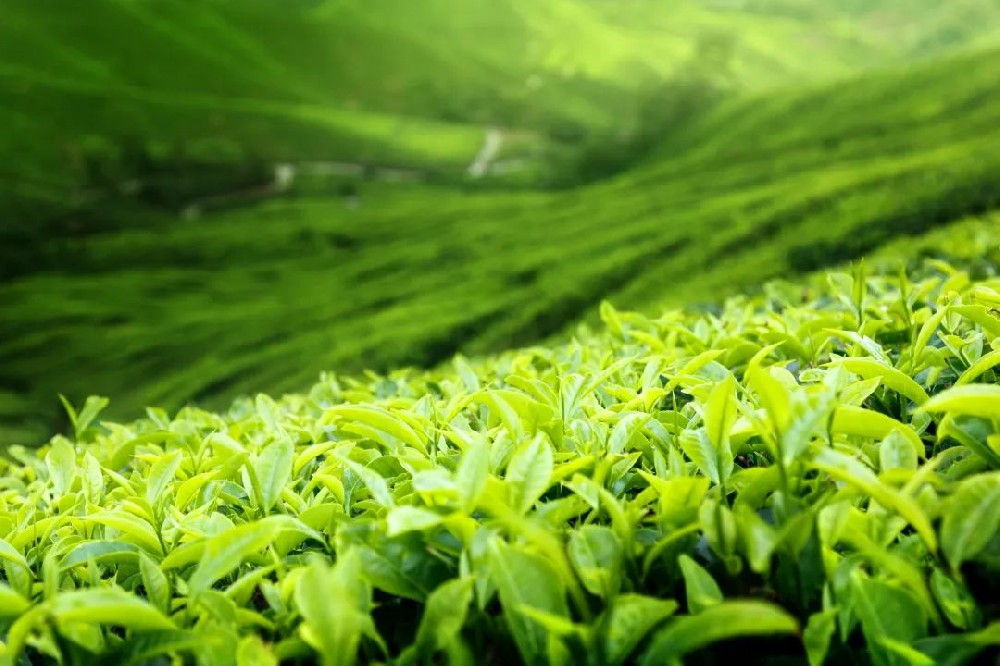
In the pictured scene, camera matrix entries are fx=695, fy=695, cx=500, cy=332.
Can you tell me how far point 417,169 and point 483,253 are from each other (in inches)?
1762

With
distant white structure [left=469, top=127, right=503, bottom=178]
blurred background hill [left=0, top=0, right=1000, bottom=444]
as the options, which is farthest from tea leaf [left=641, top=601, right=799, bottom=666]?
distant white structure [left=469, top=127, right=503, bottom=178]

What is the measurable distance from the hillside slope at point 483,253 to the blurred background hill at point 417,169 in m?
0.19

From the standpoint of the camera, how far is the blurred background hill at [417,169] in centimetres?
2286

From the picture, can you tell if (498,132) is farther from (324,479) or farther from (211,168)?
(324,479)

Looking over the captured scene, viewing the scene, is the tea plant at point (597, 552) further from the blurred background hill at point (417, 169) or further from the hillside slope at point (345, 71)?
the hillside slope at point (345, 71)

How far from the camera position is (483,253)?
3838 centimetres

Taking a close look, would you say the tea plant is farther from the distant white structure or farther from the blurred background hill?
the distant white structure

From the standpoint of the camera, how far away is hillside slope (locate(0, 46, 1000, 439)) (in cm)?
2100

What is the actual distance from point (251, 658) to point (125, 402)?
30664 millimetres

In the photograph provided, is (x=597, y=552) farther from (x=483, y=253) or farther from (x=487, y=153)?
(x=487, y=153)

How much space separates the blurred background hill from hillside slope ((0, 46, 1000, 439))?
191 mm

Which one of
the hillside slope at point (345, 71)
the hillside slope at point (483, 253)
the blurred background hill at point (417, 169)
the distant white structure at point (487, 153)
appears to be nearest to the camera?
the hillside slope at point (483, 253)

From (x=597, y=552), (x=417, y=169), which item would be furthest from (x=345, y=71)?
(x=597, y=552)

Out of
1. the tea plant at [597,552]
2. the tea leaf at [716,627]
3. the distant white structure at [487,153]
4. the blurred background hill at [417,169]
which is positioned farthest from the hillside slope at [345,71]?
the tea leaf at [716,627]
